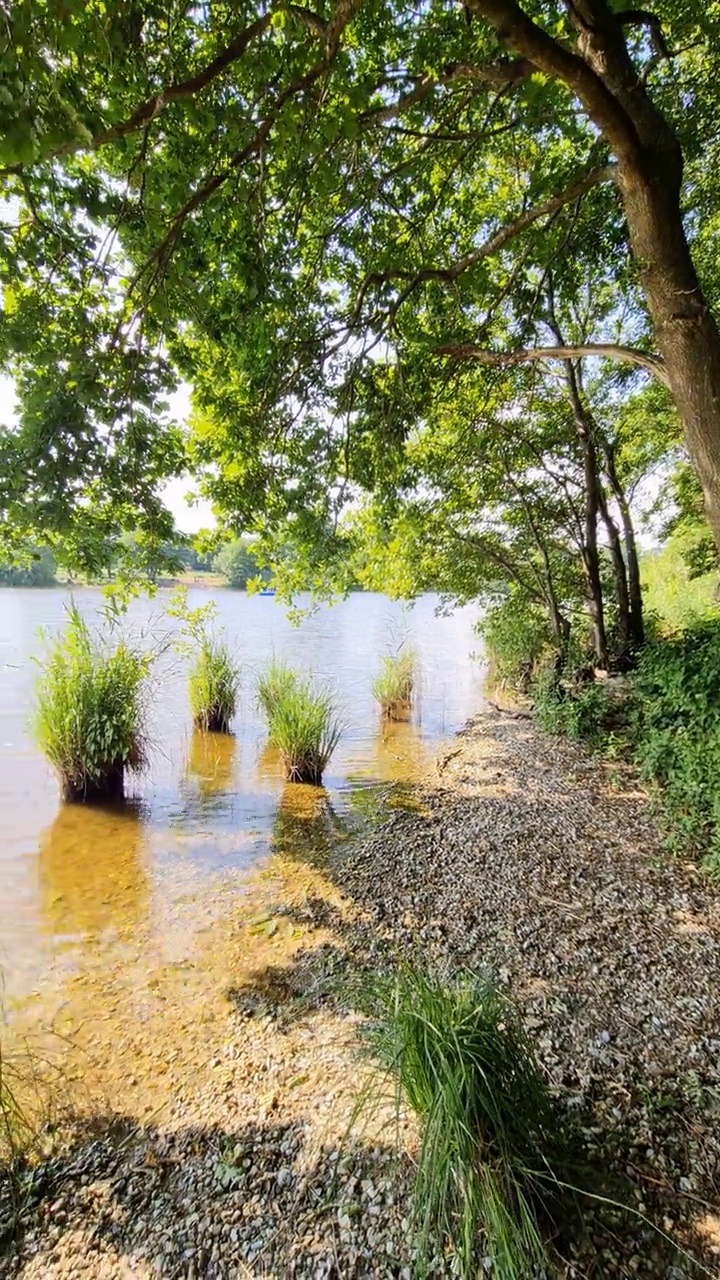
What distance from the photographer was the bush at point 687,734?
3.43m

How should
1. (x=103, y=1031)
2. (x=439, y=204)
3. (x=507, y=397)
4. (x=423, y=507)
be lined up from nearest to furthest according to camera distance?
(x=103, y=1031), (x=439, y=204), (x=507, y=397), (x=423, y=507)

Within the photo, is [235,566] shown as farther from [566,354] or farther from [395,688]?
[566,354]

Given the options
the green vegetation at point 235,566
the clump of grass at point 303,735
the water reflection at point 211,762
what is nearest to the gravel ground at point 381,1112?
the clump of grass at point 303,735

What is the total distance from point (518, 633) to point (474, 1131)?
749 cm

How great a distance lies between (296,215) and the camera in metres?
3.12

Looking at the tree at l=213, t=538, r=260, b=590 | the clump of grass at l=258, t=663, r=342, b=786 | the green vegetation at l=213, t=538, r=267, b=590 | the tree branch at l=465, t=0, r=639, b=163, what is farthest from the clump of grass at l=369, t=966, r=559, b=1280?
the tree at l=213, t=538, r=260, b=590

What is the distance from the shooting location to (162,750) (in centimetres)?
696

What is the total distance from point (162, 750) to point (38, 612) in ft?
53.3

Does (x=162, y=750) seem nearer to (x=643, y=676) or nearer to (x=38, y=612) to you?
(x=643, y=676)

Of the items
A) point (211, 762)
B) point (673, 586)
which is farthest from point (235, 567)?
point (673, 586)

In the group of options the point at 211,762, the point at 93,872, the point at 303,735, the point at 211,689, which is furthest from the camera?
the point at 211,689

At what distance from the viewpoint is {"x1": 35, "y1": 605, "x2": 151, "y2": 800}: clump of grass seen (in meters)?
5.59

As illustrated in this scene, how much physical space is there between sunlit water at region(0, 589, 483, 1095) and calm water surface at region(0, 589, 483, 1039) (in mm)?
14

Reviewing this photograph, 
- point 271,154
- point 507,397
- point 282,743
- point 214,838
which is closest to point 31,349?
point 271,154
